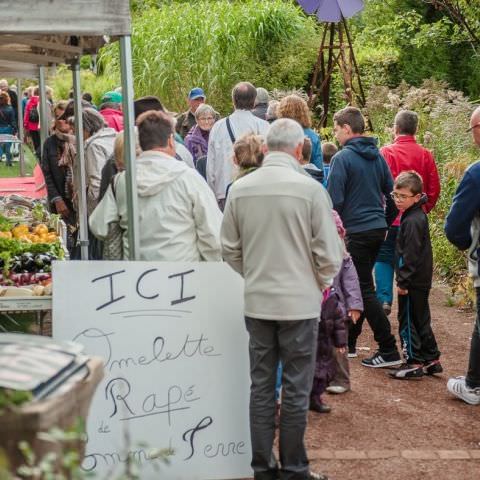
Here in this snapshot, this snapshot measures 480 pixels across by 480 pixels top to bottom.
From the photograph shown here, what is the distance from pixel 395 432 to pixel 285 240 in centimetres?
201

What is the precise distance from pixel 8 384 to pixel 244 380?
2687mm

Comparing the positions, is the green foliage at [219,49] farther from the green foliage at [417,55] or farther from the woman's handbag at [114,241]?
the woman's handbag at [114,241]

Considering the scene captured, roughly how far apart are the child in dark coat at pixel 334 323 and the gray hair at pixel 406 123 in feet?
8.14

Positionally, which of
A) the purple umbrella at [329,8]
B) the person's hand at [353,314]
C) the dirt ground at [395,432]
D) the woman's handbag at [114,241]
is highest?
the purple umbrella at [329,8]

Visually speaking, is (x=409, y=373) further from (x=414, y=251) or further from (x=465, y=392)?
(x=414, y=251)

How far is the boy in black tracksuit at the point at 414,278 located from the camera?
794cm

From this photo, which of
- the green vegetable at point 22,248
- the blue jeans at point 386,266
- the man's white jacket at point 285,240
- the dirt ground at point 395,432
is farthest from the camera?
the blue jeans at point 386,266

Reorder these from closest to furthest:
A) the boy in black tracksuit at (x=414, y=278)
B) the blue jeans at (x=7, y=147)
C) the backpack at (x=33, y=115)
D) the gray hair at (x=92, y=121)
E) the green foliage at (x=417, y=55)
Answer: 1. the boy in black tracksuit at (x=414, y=278)
2. the gray hair at (x=92, y=121)
3. the green foliage at (x=417, y=55)
4. the backpack at (x=33, y=115)
5. the blue jeans at (x=7, y=147)

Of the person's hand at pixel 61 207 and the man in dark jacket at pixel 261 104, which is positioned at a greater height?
the man in dark jacket at pixel 261 104

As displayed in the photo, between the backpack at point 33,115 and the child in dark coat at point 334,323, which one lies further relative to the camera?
the backpack at point 33,115

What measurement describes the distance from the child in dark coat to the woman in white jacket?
1.33m

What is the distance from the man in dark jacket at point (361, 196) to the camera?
809 cm

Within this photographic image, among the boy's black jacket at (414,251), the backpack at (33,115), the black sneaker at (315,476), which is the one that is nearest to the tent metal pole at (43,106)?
the boy's black jacket at (414,251)

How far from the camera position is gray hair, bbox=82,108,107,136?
9.05 meters
